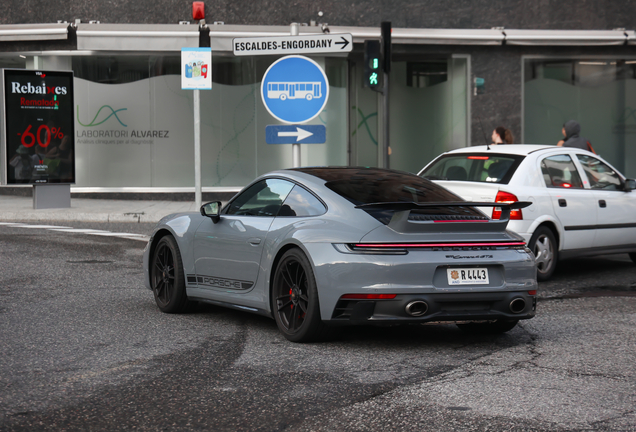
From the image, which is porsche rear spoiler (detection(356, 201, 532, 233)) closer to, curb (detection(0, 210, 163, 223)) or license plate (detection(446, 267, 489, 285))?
license plate (detection(446, 267, 489, 285))

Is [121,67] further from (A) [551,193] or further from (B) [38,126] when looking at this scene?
(A) [551,193]

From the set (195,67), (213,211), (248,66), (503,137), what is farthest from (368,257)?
(248,66)

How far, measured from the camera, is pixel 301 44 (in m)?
11.7

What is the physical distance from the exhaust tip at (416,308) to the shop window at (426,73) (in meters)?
17.2

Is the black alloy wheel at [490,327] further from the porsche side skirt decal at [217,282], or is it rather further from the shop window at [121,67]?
the shop window at [121,67]

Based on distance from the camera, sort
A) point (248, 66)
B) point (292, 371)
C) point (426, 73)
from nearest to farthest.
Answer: point (292, 371), point (248, 66), point (426, 73)

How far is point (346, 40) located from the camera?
11.7 m

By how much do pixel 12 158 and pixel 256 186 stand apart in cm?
1132

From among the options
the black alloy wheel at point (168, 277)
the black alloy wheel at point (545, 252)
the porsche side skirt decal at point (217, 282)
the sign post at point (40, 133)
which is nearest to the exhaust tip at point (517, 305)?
the porsche side skirt decal at point (217, 282)

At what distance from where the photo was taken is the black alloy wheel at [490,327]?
643cm

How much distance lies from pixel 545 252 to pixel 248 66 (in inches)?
490

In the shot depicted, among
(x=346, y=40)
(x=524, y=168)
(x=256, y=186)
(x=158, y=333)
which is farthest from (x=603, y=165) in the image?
(x=158, y=333)

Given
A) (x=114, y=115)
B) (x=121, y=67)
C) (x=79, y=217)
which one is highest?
(x=121, y=67)

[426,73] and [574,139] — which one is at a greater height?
[426,73]
